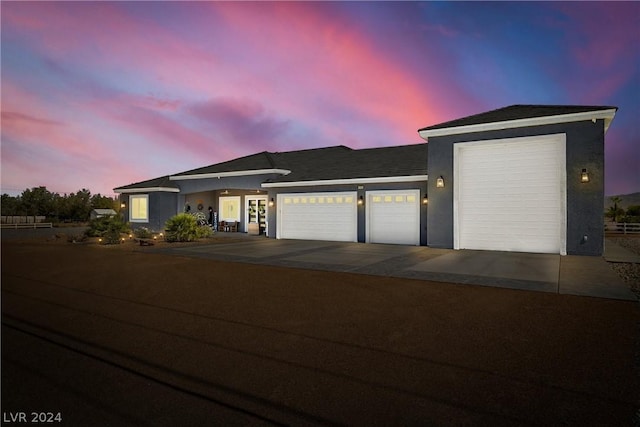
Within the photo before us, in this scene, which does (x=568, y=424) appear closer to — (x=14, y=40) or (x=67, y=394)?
(x=67, y=394)

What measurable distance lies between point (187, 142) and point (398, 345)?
85.6 ft

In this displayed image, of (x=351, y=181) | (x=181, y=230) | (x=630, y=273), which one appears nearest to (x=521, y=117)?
(x=630, y=273)

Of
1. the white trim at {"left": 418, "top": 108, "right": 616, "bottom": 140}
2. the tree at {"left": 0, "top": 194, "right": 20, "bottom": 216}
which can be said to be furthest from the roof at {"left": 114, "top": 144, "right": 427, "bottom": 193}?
the tree at {"left": 0, "top": 194, "right": 20, "bottom": 216}

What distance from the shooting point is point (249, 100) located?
20656 millimetres

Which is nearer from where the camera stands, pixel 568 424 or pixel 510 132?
pixel 568 424

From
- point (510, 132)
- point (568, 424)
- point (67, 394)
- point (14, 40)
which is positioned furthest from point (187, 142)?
point (568, 424)

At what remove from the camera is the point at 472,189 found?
471 inches

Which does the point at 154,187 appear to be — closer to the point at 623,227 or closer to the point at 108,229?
the point at 108,229

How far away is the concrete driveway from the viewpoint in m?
6.20

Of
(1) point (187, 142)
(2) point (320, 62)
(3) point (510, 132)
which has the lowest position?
(3) point (510, 132)

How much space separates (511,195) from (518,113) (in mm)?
2936

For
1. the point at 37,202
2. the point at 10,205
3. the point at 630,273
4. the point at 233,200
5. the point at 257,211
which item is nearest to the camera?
the point at 630,273

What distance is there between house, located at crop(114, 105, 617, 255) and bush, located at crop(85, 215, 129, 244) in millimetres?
7139

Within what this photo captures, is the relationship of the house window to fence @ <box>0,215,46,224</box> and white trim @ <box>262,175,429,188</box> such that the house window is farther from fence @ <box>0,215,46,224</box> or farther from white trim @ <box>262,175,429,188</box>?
fence @ <box>0,215,46,224</box>
